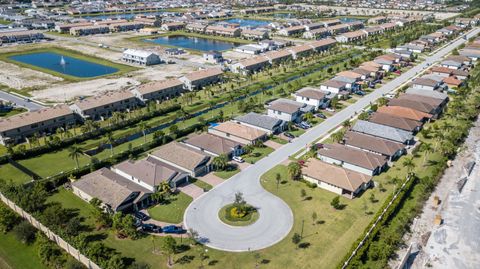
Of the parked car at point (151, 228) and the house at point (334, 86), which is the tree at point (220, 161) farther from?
the house at point (334, 86)

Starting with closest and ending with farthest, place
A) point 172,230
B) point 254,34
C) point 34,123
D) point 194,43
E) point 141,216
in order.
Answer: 1. point 172,230
2. point 141,216
3. point 34,123
4. point 194,43
5. point 254,34

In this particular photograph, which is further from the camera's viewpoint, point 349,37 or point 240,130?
point 349,37

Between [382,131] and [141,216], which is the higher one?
[382,131]

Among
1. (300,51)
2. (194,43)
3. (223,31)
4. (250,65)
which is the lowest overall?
(194,43)

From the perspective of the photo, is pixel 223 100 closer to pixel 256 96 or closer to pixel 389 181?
pixel 256 96

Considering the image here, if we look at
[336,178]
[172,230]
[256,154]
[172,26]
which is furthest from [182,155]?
[172,26]

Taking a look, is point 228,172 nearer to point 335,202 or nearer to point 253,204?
point 253,204

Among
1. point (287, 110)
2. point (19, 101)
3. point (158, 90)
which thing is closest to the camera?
point (287, 110)

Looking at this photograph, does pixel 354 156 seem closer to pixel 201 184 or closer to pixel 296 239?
pixel 296 239
